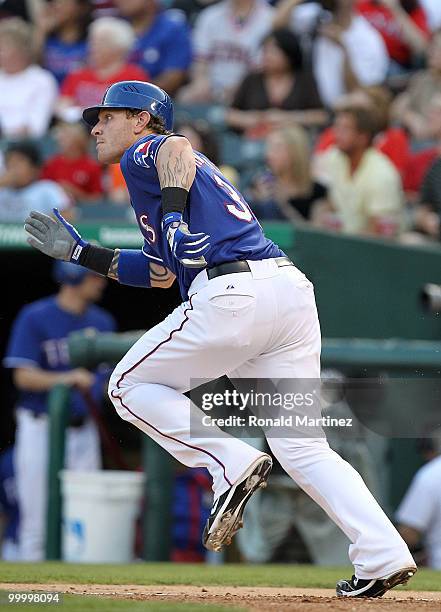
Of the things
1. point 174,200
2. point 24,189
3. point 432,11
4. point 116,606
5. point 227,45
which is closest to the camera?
point 116,606

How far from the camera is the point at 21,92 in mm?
10008

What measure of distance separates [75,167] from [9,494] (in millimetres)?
2354

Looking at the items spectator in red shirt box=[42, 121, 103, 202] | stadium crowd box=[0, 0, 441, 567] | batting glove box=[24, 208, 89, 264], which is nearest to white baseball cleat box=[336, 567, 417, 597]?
batting glove box=[24, 208, 89, 264]

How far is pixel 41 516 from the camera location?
7.70 meters

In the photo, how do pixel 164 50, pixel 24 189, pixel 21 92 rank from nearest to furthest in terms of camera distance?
pixel 24 189 < pixel 21 92 < pixel 164 50

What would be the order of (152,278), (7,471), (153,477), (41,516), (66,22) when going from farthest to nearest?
(66,22)
(7,471)
(41,516)
(153,477)
(152,278)

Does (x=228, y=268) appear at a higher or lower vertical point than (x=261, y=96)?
lower

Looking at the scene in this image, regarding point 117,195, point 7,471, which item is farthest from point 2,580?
point 117,195

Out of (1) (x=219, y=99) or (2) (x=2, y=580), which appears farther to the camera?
(1) (x=219, y=99)

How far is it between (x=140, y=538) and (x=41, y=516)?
0.69m

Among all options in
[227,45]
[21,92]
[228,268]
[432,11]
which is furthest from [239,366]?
[432,11]

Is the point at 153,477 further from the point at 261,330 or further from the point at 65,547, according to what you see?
the point at 261,330

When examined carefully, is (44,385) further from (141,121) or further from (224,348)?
(224,348)

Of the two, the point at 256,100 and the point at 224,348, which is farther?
the point at 256,100
